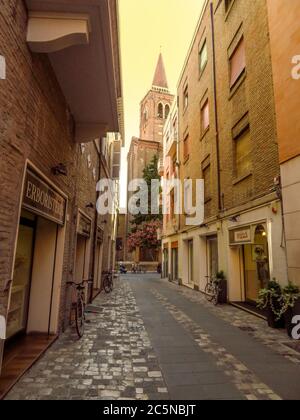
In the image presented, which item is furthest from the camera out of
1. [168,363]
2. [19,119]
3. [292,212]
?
[292,212]

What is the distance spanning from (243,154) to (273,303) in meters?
5.12

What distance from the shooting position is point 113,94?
548 cm

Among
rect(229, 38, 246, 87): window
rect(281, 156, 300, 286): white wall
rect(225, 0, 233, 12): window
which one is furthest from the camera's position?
rect(225, 0, 233, 12): window

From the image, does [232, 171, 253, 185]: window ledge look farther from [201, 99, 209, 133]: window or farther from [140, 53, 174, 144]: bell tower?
[140, 53, 174, 144]: bell tower

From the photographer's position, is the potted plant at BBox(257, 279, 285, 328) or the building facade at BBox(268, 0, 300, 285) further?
the potted plant at BBox(257, 279, 285, 328)

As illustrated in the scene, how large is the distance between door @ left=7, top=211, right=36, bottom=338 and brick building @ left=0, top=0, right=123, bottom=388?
2 cm

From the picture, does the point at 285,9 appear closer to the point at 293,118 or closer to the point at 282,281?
the point at 293,118

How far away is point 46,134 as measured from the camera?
15.4ft

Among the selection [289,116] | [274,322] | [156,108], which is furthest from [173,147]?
[156,108]

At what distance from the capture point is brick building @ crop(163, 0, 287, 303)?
301 inches

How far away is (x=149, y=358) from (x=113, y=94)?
503cm

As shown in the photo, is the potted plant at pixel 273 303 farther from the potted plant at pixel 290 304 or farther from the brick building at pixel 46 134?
the brick building at pixel 46 134
